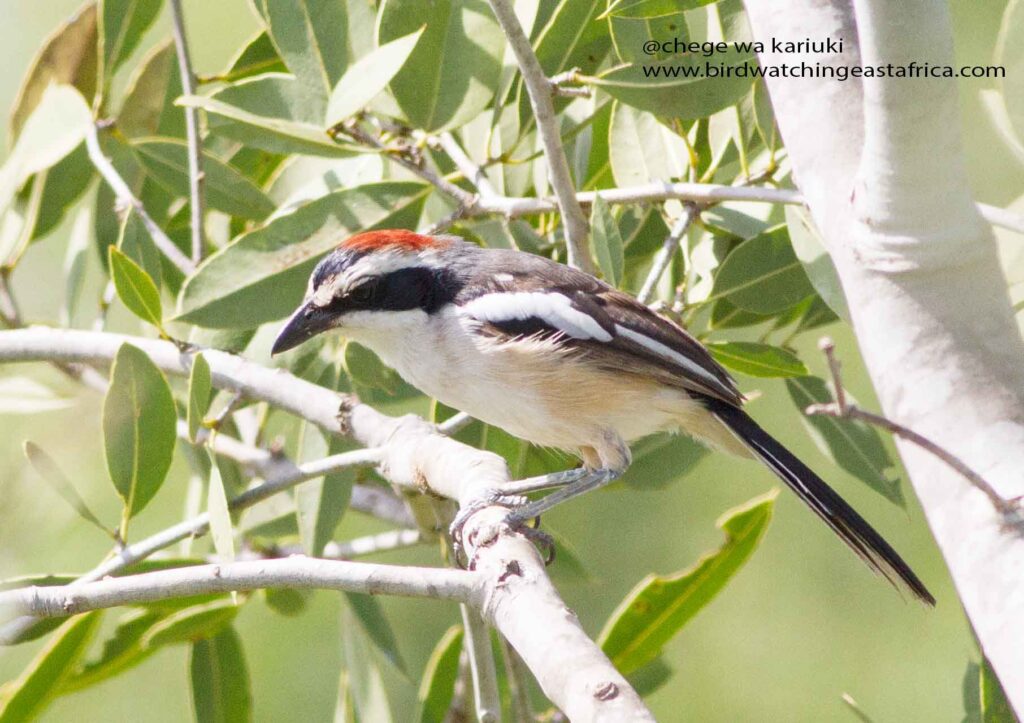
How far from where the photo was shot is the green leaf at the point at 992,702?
2.69m

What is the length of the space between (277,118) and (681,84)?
3.51 feet

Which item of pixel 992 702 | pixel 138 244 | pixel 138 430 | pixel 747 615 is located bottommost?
pixel 747 615

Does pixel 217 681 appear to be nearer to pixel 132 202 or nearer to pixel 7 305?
pixel 7 305

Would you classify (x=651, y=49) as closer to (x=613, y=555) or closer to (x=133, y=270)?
(x=133, y=270)

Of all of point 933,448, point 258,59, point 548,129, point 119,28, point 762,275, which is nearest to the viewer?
point 933,448

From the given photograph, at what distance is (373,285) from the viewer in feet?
11.2

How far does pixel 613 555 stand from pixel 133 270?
436 centimetres

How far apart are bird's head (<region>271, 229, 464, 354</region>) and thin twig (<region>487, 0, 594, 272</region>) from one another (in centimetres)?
53

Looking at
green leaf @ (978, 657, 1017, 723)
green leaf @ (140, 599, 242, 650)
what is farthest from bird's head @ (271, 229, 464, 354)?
green leaf @ (978, 657, 1017, 723)

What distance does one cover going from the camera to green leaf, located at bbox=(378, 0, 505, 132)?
122 inches

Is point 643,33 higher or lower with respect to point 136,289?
higher

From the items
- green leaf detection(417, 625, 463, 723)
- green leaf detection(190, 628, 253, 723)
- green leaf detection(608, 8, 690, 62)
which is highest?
green leaf detection(608, 8, 690, 62)

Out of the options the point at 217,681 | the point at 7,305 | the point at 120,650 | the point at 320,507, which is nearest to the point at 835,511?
the point at 320,507

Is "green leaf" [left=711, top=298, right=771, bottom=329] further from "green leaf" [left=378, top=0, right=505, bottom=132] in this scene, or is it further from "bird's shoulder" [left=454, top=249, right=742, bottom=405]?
"green leaf" [left=378, top=0, right=505, bottom=132]
